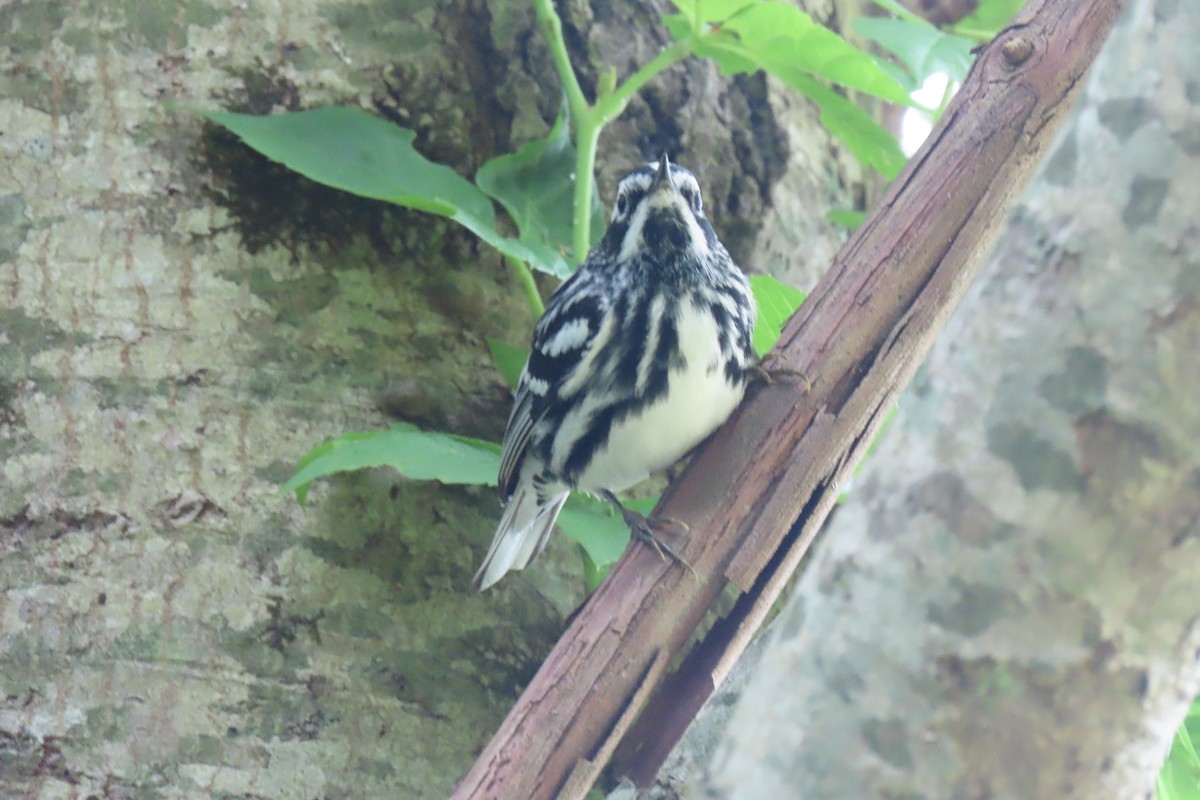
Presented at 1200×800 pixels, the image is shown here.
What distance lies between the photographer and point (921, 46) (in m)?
1.89

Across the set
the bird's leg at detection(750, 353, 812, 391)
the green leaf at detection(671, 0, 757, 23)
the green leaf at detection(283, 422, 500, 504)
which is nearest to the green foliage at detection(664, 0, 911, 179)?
the green leaf at detection(671, 0, 757, 23)

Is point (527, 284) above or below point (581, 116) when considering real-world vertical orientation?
below

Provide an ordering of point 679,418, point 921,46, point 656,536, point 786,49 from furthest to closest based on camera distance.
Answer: point 921,46, point 786,49, point 679,418, point 656,536

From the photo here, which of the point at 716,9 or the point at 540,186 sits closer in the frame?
the point at 716,9

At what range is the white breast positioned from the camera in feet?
4.91

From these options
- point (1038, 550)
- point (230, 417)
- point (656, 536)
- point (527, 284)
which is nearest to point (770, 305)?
point (527, 284)

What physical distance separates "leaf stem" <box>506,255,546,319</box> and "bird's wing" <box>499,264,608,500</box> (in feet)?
0.17

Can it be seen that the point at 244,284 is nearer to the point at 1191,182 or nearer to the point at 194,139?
the point at 194,139

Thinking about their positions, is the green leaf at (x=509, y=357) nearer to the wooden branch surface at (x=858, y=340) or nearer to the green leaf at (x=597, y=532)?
the green leaf at (x=597, y=532)

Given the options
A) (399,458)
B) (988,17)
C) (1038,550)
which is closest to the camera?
(1038,550)

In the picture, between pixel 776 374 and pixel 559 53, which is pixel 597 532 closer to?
pixel 776 374

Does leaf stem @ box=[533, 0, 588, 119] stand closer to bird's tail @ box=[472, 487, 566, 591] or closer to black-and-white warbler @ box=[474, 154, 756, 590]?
black-and-white warbler @ box=[474, 154, 756, 590]

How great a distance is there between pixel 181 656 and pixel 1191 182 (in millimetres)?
1363

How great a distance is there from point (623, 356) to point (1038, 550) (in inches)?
43.5
